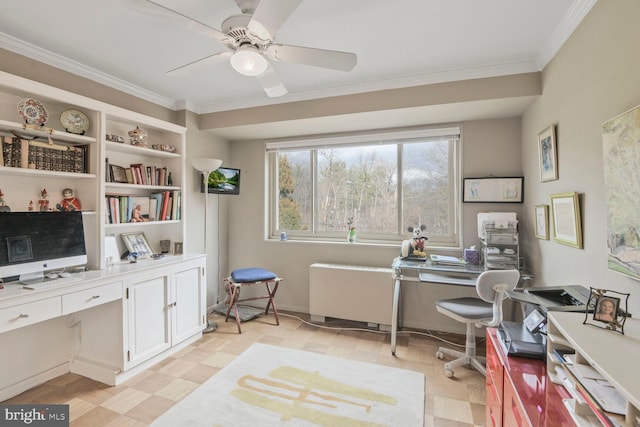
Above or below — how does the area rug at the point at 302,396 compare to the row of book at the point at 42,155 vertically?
below

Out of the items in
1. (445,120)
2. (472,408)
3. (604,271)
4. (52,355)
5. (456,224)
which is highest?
(445,120)

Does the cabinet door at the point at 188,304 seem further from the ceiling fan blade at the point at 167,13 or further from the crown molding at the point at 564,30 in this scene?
the crown molding at the point at 564,30

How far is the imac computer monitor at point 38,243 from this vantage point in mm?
1804

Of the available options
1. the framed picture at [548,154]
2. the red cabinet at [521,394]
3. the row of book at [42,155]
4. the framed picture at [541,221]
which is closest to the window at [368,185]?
the framed picture at [541,221]

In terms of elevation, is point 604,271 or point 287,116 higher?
point 287,116

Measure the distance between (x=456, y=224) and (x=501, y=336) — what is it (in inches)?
69.1

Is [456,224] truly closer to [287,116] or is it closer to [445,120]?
[445,120]

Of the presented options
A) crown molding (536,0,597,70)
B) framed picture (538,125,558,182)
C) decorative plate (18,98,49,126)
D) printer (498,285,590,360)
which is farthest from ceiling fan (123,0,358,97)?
printer (498,285,590,360)

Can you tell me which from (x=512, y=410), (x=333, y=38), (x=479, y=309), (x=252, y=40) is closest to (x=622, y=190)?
(x=512, y=410)

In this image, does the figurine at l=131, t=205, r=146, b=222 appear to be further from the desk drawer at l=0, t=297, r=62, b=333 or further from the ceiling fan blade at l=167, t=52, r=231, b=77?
the ceiling fan blade at l=167, t=52, r=231, b=77

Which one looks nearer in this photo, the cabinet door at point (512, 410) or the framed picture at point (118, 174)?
the cabinet door at point (512, 410)

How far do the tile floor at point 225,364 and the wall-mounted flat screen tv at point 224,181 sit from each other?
1588 millimetres

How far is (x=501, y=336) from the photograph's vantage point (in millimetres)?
1538

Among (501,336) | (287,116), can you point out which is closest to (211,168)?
(287,116)
